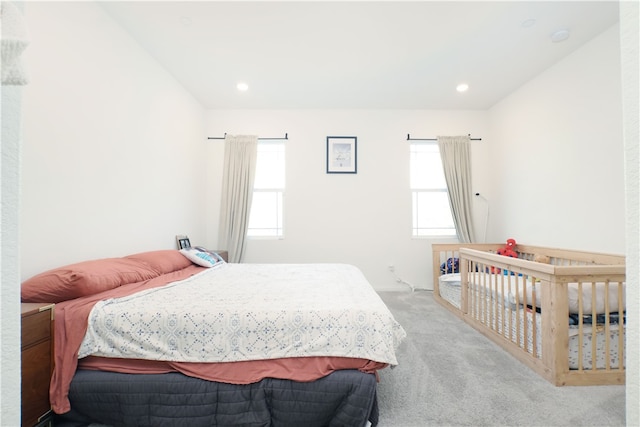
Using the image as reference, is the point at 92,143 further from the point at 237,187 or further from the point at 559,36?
the point at 559,36

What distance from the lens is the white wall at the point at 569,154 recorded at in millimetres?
2457

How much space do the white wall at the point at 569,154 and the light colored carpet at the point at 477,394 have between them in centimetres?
149

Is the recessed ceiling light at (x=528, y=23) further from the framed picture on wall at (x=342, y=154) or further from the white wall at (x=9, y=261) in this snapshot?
the white wall at (x=9, y=261)

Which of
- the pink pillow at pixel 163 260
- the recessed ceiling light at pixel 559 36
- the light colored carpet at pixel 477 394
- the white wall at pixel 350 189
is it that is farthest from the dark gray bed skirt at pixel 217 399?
the recessed ceiling light at pixel 559 36

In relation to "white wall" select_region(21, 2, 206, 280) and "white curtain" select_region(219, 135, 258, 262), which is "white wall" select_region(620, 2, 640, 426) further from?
"white curtain" select_region(219, 135, 258, 262)

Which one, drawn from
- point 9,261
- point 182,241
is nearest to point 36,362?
point 9,261

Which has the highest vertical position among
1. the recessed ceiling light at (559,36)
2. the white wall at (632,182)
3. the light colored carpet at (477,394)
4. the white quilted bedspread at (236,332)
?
the recessed ceiling light at (559,36)

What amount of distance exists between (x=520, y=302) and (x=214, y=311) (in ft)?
7.49

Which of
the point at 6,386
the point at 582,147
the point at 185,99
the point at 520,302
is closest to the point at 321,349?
the point at 6,386

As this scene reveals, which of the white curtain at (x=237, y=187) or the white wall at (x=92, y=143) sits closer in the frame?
the white wall at (x=92, y=143)

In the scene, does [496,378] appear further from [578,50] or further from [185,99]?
[185,99]

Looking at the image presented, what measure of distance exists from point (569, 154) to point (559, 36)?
1.15 meters

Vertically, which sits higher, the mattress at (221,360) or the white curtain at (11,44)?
the white curtain at (11,44)

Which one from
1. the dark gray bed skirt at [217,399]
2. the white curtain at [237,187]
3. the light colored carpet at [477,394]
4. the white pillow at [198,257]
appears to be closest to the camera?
the dark gray bed skirt at [217,399]
